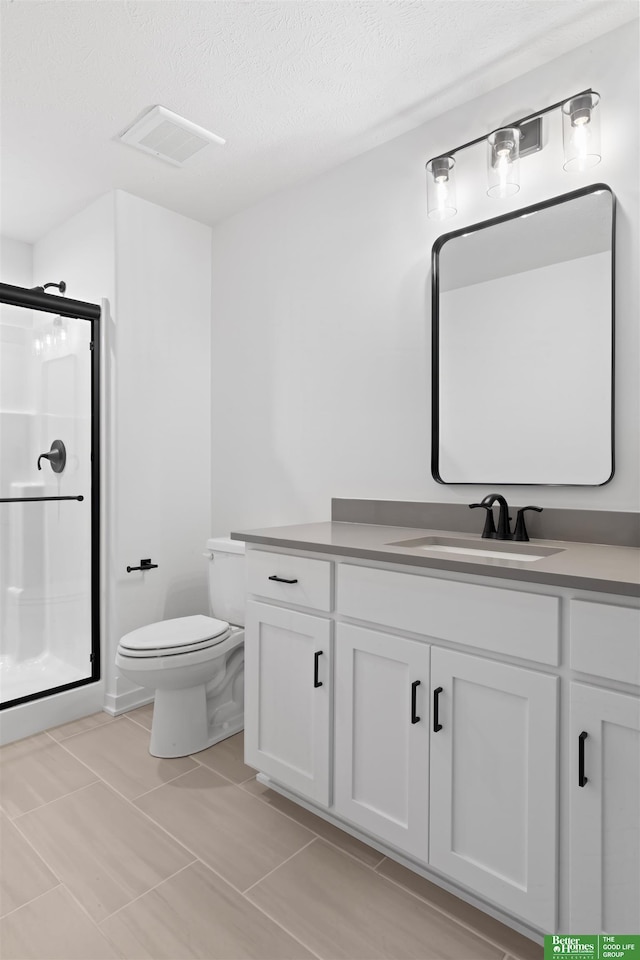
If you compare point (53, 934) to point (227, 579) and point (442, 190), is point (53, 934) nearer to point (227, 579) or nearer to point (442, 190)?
point (227, 579)

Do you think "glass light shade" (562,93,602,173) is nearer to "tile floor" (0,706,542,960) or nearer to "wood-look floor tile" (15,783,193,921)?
"tile floor" (0,706,542,960)

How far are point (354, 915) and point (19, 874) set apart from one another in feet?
3.07

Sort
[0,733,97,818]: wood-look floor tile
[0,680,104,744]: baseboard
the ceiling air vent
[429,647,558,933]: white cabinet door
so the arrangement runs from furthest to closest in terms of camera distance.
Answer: [0,680,104,744]: baseboard < the ceiling air vent < [0,733,97,818]: wood-look floor tile < [429,647,558,933]: white cabinet door

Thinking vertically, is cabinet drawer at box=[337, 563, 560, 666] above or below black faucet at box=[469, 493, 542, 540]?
below

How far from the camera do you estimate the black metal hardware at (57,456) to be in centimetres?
252

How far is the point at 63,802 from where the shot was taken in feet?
6.13

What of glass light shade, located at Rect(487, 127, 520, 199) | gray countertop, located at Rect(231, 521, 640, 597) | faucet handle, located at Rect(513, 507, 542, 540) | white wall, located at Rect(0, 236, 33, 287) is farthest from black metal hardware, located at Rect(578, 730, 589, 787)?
white wall, located at Rect(0, 236, 33, 287)

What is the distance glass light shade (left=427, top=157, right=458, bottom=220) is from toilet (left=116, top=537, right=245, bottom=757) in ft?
5.04

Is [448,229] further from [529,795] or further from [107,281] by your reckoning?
[529,795]

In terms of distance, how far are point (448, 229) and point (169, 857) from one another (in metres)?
2.22

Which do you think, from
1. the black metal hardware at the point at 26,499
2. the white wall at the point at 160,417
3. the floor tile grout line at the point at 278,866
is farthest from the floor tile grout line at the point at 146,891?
the black metal hardware at the point at 26,499

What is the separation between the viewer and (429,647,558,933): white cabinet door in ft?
3.94

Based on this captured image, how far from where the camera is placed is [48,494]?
8.30 ft

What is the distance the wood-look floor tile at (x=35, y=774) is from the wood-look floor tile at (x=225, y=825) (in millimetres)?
317
